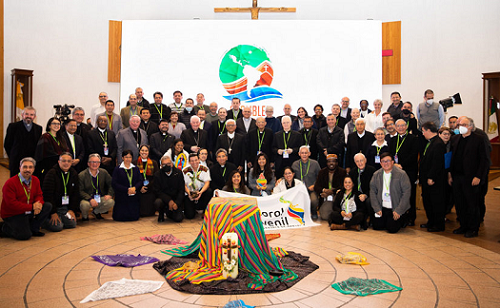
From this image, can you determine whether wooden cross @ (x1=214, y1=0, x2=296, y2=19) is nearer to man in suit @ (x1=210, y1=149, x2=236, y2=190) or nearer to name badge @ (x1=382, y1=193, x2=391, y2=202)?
man in suit @ (x1=210, y1=149, x2=236, y2=190)

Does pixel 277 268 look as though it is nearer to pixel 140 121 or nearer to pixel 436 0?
pixel 140 121

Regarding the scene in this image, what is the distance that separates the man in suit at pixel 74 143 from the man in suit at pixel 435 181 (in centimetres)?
538

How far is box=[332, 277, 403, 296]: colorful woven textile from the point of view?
129 inches

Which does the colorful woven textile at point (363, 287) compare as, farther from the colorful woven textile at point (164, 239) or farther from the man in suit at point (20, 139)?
the man in suit at point (20, 139)

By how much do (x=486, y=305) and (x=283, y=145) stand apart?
4.38 meters

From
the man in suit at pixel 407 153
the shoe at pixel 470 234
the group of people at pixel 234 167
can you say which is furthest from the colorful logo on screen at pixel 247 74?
the shoe at pixel 470 234

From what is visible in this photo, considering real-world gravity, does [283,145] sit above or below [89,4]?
below

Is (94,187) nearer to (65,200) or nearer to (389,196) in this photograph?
(65,200)


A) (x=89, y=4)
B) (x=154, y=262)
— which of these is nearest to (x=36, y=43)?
(x=89, y=4)

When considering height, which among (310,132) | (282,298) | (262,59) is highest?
(262,59)

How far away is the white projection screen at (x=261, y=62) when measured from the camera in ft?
31.8

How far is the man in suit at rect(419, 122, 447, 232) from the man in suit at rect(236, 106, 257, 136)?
10.3ft

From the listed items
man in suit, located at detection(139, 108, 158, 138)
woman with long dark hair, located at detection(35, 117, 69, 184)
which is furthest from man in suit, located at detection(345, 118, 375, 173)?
woman with long dark hair, located at detection(35, 117, 69, 184)

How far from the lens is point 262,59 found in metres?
9.90
